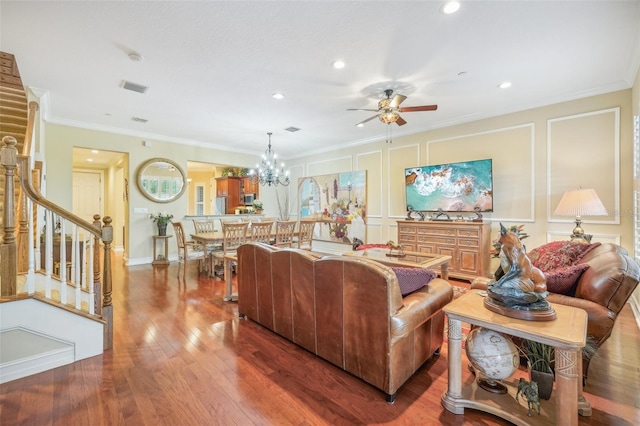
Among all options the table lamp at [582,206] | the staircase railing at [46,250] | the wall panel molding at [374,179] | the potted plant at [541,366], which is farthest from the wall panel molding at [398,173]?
the staircase railing at [46,250]

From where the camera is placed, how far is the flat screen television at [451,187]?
15.0 feet

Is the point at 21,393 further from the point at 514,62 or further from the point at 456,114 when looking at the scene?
the point at 456,114

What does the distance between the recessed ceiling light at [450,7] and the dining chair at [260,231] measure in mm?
3734

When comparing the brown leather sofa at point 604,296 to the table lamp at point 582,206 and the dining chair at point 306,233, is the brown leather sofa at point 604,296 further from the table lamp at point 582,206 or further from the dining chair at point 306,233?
the dining chair at point 306,233

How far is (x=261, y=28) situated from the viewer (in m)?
2.44

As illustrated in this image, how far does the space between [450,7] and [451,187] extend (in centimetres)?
326

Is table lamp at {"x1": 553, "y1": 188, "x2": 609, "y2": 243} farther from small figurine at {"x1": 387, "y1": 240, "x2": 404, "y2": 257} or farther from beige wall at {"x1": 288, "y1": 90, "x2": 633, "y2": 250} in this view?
small figurine at {"x1": 387, "y1": 240, "x2": 404, "y2": 257}

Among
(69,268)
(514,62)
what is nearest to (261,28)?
(514,62)

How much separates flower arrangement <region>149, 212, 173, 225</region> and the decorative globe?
608cm

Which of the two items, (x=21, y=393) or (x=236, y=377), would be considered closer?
(x=21, y=393)

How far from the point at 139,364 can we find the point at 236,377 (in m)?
0.82

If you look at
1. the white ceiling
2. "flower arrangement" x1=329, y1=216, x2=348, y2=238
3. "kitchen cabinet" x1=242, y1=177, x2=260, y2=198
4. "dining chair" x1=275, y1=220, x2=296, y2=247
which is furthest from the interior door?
"flower arrangement" x1=329, y1=216, x2=348, y2=238

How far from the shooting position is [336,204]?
705 cm

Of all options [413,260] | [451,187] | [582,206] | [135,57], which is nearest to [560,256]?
[582,206]
